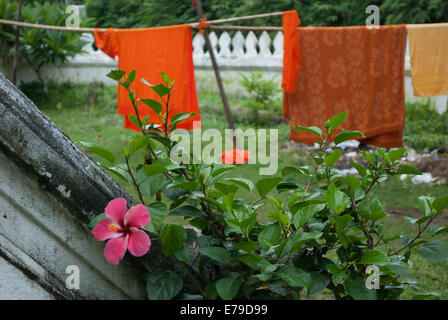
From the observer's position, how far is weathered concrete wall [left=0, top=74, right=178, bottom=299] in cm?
54

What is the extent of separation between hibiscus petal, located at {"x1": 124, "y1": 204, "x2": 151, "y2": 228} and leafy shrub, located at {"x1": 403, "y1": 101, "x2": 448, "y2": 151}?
11.4ft

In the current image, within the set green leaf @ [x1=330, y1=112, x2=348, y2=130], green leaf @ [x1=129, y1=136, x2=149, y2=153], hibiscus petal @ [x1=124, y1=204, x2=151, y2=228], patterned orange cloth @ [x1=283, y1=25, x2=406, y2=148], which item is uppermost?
green leaf @ [x1=129, y1=136, x2=149, y2=153]

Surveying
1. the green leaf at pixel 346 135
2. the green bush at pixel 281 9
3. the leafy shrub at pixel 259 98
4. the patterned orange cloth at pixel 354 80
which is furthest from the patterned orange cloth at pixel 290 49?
the green leaf at pixel 346 135

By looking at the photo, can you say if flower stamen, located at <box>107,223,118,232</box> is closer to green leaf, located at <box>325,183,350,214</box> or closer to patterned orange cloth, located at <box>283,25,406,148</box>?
green leaf, located at <box>325,183,350,214</box>

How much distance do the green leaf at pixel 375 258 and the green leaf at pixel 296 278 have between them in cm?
8

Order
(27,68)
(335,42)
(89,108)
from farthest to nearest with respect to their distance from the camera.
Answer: (335,42) → (27,68) → (89,108)

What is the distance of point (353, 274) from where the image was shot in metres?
0.68

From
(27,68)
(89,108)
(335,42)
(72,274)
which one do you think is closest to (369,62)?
(335,42)

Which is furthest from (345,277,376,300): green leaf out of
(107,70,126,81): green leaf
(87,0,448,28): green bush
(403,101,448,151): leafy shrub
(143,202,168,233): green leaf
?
(403,101,448,151): leafy shrub

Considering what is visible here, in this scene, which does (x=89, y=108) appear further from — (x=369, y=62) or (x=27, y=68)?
(x=369, y=62)

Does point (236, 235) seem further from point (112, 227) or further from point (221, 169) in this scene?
point (112, 227)

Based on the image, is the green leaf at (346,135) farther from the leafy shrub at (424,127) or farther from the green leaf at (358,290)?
the leafy shrub at (424,127)

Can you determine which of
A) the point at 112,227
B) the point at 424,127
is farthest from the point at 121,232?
the point at 424,127
